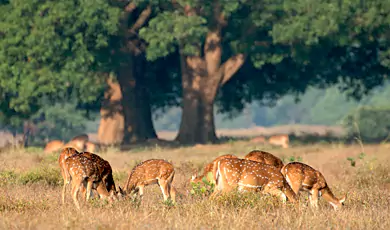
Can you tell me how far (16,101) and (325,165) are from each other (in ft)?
51.8

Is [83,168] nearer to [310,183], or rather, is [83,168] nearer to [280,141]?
[310,183]

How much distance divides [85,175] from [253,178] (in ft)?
9.24

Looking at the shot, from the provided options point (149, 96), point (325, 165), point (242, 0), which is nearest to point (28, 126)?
point (149, 96)

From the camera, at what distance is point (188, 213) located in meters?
13.0

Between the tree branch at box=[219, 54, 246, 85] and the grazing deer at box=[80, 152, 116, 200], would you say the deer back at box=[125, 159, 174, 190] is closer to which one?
the grazing deer at box=[80, 152, 116, 200]

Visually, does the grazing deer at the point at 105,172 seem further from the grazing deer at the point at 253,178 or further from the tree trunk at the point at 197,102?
the tree trunk at the point at 197,102

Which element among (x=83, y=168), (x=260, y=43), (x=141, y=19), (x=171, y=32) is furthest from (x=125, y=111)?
(x=83, y=168)

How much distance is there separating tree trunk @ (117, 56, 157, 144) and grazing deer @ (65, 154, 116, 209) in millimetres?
24117

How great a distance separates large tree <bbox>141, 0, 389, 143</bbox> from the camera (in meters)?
33.7

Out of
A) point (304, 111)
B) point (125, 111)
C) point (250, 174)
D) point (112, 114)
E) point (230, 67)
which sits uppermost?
point (230, 67)

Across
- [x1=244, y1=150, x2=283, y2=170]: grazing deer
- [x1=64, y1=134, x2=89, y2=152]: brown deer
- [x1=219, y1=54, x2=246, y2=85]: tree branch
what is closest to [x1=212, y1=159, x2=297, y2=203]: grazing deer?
[x1=244, y1=150, x2=283, y2=170]: grazing deer

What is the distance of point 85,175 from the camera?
14609 millimetres

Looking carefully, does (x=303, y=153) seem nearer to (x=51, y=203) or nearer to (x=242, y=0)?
(x=242, y=0)

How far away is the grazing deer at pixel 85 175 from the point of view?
14.6m
